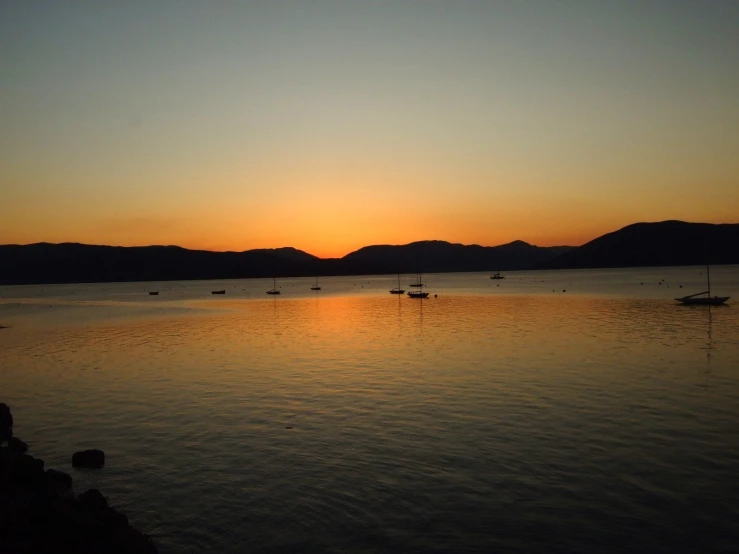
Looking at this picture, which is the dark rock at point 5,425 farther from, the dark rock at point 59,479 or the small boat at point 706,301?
the small boat at point 706,301

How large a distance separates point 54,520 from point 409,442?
40.4ft

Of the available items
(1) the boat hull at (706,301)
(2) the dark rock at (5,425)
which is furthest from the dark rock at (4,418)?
(1) the boat hull at (706,301)

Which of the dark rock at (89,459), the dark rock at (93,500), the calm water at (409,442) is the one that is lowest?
the calm water at (409,442)

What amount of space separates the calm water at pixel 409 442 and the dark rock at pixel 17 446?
0.98m

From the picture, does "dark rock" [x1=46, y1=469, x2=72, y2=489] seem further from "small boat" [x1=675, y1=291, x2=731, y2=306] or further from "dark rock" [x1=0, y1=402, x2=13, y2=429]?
"small boat" [x1=675, y1=291, x2=731, y2=306]

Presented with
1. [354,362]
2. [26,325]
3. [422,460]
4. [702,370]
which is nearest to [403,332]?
[354,362]

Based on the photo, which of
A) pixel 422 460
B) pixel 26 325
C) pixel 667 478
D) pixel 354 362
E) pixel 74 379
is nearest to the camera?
pixel 667 478

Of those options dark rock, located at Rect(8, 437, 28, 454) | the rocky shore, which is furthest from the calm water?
the rocky shore

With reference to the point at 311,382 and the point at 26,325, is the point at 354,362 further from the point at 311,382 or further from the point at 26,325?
the point at 26,325

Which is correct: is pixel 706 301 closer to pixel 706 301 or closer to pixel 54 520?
pixel 706 301

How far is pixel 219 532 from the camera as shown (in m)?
14.4

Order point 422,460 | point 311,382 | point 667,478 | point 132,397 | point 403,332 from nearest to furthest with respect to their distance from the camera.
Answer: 1. point 667,478
2. point 422,460
3. point 132,397
4. point 311,382
5. point 403,332

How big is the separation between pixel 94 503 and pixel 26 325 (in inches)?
3193

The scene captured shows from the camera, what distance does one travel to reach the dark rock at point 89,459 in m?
19.5
